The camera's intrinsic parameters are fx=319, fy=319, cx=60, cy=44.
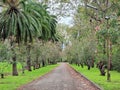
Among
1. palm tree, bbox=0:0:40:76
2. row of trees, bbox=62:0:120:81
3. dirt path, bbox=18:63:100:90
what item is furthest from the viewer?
palm tree, bbox=0:0:40:76

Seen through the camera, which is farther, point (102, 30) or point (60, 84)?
point (60, 84)

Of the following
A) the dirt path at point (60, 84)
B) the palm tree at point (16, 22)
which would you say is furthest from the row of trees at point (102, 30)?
the palm tree at point (16, 22)

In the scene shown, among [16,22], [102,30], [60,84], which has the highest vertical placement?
[16,22]

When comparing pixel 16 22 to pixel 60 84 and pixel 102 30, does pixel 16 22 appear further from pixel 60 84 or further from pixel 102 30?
pixel 102 30

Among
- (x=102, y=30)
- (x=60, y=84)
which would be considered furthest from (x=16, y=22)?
(x=102, y=30)

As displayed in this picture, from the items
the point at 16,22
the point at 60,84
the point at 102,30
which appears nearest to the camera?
the point at 102,30

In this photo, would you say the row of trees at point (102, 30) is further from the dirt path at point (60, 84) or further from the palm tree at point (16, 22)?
the palm tree at point (16, 22)

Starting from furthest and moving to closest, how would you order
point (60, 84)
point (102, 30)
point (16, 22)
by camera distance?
point (16, 22)
point (60, 84)
point (102, 30)

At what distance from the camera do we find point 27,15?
3503 cm

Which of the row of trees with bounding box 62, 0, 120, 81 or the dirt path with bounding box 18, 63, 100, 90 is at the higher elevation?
the row of trees with bounding box 62, 0, 120, 81

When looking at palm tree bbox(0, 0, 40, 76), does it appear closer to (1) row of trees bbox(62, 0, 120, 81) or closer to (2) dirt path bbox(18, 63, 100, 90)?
(2) dirt path bbox(18, 63, 100, 90)

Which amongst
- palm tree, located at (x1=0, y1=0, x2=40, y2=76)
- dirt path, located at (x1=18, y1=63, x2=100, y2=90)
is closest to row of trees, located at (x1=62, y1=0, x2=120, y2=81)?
dirt path, located at (x1=18, y1=63, x2=100, y2=90)

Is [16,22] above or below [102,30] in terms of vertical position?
above

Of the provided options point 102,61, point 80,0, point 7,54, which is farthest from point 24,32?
point 7,54
